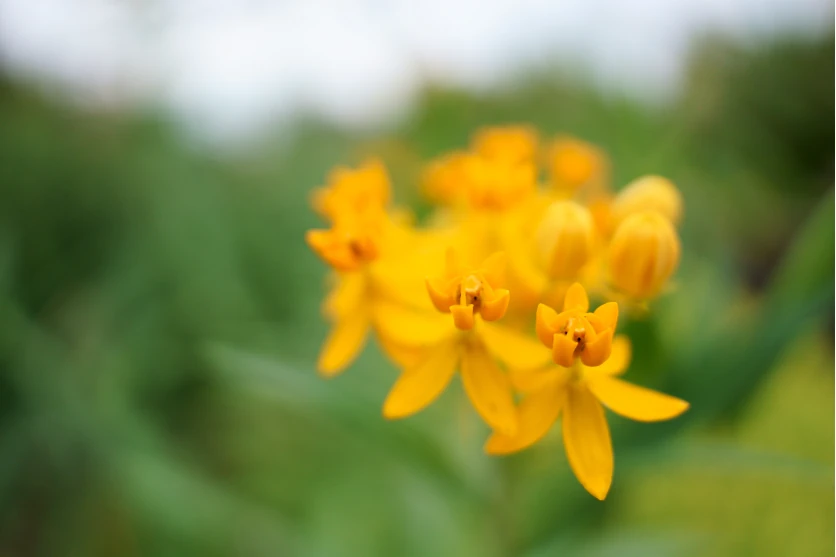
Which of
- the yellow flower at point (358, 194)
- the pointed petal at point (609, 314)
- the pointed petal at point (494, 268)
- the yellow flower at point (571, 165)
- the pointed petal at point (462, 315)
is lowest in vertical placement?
the pointed petal at point (462, 315)

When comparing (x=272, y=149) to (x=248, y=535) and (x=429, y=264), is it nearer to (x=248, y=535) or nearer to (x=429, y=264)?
(x=248, y=535)

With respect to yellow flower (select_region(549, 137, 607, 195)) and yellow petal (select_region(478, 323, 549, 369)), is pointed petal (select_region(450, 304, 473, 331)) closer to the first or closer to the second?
yellow petal (select_region(478, 323, 549, 369))

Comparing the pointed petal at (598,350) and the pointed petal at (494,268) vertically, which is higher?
the pointed petal at (494,268)

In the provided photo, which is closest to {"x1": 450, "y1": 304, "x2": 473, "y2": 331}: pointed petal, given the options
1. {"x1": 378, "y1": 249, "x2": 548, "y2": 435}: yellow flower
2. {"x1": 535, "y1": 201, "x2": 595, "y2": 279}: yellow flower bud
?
{"x1": 378, "y1": 249, "x2": 548, "y2": 435}: yellow flower

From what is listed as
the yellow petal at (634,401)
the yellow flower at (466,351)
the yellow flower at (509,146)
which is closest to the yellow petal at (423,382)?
the yellow flower at (466,351)

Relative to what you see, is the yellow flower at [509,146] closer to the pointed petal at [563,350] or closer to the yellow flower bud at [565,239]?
the yellow flower bud at [565,239]

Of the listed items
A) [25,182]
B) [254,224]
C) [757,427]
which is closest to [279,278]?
[254,224]

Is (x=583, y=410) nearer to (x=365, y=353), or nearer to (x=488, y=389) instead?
(x=488, y=389)
